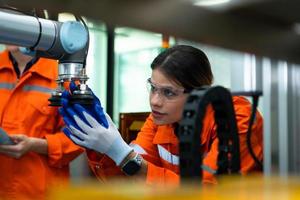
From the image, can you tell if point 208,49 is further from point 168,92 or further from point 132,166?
point 132,166

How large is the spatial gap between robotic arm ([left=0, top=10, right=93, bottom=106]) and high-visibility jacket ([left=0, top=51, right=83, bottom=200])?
0.53m

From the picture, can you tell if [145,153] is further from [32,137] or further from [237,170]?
[237,170]

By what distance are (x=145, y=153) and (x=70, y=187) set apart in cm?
92

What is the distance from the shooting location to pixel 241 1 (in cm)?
243

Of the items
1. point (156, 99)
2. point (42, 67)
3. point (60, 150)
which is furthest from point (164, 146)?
point (42, 67)

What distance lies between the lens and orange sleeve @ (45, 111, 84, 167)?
4.30 feet

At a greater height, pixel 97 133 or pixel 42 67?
pixel 42 67

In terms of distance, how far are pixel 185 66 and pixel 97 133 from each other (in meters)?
0.28

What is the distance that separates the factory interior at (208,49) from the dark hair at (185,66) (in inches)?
4.8

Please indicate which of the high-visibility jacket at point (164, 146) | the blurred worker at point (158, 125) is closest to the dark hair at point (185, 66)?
the blurred worker at point (158, 125)

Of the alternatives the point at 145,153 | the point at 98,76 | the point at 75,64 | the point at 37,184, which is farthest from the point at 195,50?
the point at 98,76

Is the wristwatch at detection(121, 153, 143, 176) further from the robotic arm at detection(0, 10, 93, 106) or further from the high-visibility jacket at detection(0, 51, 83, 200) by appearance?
the high-visibility jacket at detection(0, 51, 83, 200)

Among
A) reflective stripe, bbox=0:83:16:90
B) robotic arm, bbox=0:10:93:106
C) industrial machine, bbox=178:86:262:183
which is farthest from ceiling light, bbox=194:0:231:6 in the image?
industrial machine, bbox=178:86:262:183

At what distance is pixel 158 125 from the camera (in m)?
1.14
